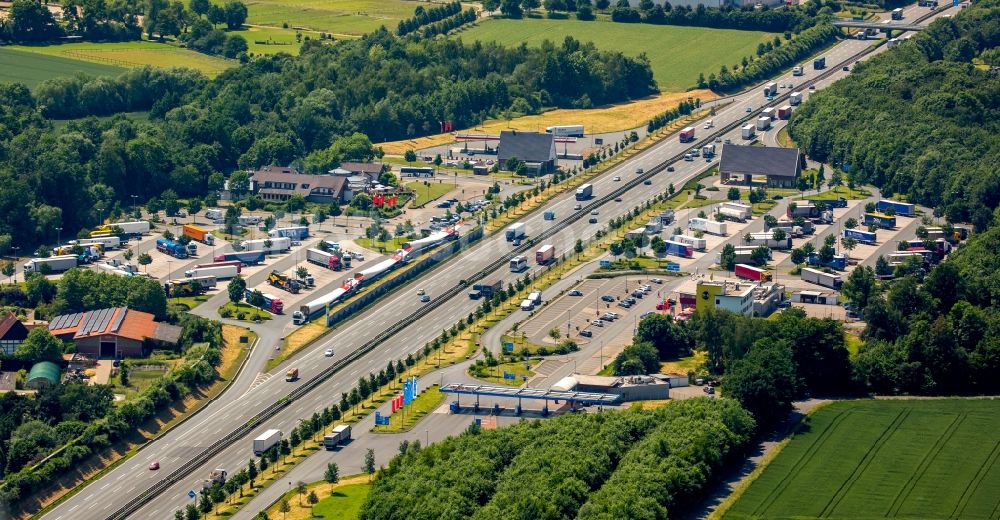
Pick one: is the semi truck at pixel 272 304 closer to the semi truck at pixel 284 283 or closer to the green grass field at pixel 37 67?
the semi truck at pixel 284 283

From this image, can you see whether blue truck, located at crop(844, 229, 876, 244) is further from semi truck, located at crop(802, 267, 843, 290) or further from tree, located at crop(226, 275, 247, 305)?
tree, located at crop(226, 275, 247, 305)

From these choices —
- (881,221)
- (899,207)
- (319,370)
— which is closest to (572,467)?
(319,370)

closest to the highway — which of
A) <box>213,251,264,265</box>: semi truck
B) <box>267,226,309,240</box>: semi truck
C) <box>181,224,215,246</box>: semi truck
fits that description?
<box>213,251,264,265</box>: semi truck

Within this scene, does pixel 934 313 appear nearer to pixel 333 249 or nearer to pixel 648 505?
pixel 648 505

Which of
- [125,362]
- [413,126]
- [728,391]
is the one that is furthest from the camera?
[413,126]

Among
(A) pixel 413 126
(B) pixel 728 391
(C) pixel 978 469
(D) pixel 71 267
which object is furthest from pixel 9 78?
(C) pixel 978 469

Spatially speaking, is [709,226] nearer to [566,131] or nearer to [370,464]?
[566,131]
